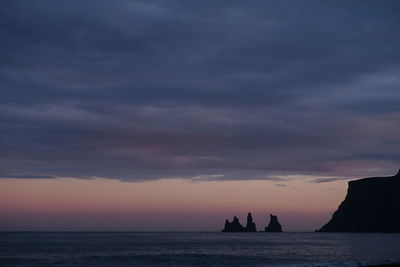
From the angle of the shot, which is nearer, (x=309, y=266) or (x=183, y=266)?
(x=309, y=266)

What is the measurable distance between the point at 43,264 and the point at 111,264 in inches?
373

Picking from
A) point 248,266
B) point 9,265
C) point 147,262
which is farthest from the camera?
point 147,262

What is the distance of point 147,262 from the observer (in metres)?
71.6

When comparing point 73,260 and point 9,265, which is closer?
point 9,265

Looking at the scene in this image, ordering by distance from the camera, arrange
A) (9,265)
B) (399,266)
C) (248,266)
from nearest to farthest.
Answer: (399,266) < (248,266) < (9,265)

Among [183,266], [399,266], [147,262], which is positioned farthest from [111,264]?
[399,266]

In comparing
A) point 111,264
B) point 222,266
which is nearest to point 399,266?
point 222,266

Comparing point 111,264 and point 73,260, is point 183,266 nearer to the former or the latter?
point 111,264

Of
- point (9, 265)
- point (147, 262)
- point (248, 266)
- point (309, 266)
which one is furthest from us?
point (147, 262)

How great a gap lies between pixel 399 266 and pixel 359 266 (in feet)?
7.87

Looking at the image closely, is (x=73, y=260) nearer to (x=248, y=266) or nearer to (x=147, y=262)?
(x=147, y=262)

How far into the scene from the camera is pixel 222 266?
65.9m

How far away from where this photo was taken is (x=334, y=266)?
31891 mm

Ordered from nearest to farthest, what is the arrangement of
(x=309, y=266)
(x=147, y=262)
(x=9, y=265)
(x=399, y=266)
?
(x=399, y=266)
(x=309, y=266)
(x=9, y=265)
(x=147, y=262)
